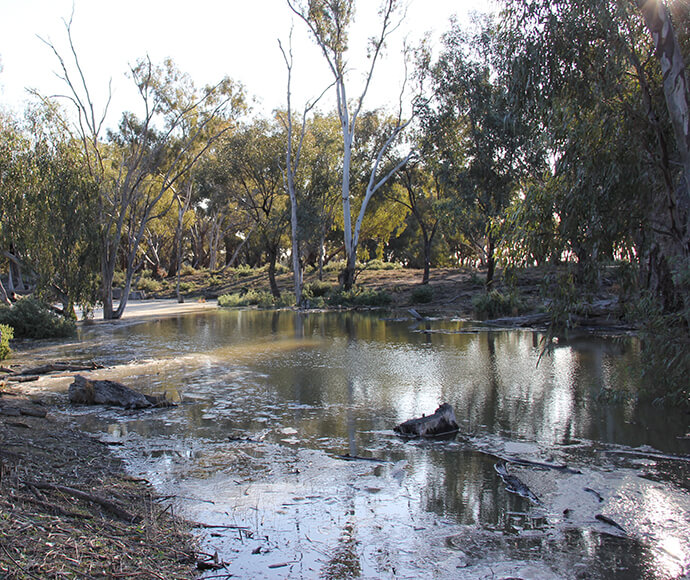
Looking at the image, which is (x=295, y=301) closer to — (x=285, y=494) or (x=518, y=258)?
(x=518, y=258)

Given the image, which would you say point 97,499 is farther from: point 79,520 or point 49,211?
point 49,211

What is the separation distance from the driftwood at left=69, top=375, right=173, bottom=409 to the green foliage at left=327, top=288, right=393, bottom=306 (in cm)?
2238

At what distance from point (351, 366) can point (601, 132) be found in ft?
25.4

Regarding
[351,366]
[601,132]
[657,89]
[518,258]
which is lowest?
[351,366]

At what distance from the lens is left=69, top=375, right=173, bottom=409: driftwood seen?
31.2ft

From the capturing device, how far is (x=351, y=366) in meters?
14.1

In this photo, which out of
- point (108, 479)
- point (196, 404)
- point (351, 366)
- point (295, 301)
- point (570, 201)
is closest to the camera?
point (108, 479)

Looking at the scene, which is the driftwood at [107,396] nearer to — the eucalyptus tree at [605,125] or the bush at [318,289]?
the eucalyptus tree at [605,125]

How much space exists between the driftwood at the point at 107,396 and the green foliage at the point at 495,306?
58.5 feet

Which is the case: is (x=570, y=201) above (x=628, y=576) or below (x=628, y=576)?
above

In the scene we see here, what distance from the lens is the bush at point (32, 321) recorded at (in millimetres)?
19625

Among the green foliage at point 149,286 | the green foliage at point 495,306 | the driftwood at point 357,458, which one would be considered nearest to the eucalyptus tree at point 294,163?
the green foliage at point 495,306

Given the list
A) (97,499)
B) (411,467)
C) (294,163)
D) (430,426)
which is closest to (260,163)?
(294,163)

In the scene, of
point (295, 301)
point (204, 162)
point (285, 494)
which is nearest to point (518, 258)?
point (285, 494)
